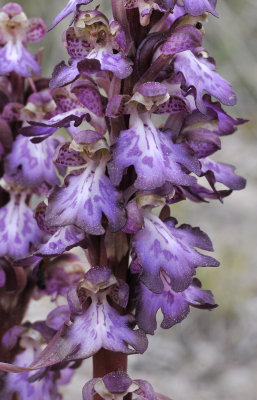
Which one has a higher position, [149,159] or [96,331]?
[149,159]

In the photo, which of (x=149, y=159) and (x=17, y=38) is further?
(x=17, y=38)

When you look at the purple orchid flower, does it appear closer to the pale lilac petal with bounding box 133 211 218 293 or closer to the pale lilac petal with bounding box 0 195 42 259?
the pale lilac petal with bounding box 0 195 42 259

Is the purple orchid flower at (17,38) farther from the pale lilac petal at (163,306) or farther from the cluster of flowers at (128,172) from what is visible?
the pale lilac petal at (163,306)

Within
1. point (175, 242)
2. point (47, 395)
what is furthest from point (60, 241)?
point (47, 395)

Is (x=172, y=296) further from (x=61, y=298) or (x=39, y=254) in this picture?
(x=61, y=298)

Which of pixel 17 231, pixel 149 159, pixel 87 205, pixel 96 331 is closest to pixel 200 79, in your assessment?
pixel 149 159

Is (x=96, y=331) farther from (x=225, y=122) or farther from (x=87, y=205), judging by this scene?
(x=225, y=122)

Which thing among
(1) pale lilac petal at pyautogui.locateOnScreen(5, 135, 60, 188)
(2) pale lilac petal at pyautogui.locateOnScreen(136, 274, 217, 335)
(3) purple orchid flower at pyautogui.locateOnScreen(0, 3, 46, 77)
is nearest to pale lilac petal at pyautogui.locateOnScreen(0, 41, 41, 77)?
(3) purple orchid flower at pyautogui.locateOnScreen(0, 3, 46, 77)

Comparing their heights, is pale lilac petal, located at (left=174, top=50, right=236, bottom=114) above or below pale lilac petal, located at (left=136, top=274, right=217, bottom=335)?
above
